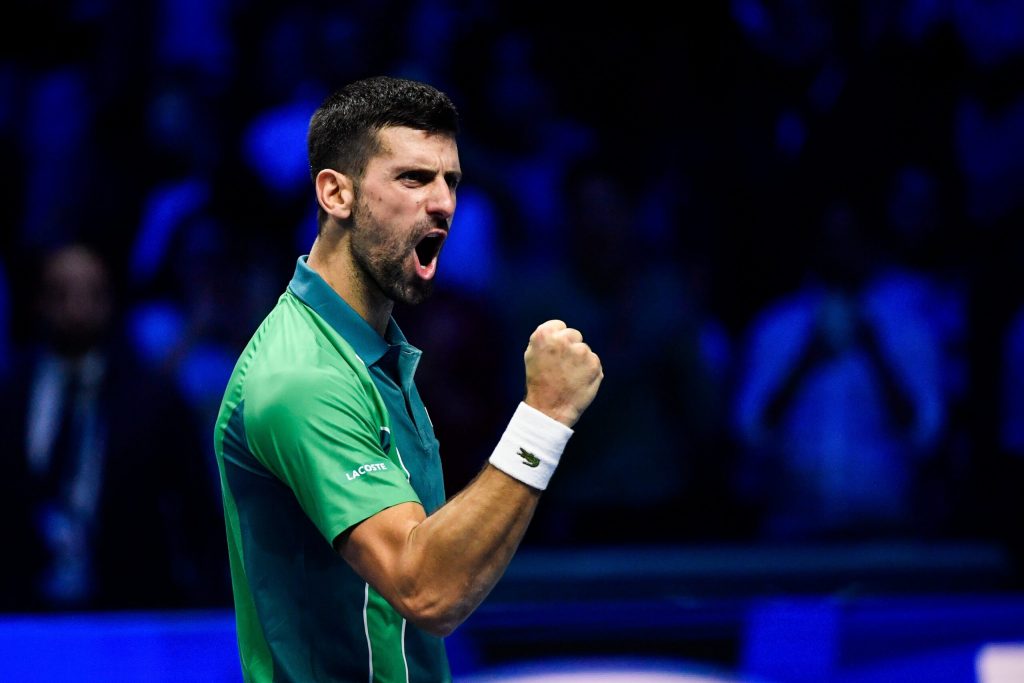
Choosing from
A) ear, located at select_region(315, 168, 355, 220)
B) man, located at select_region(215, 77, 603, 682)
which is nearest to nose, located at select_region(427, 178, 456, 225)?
man, located at select_region(215, 77, 603, 682)

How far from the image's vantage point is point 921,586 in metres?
4.36

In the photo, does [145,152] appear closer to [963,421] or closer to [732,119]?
[732,119]

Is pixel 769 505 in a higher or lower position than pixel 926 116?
lower

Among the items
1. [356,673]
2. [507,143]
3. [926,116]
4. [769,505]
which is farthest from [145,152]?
[356,673]

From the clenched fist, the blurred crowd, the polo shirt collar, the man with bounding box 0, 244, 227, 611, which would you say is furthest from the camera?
the blurred crowd

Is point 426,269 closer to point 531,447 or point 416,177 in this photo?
point 416,177

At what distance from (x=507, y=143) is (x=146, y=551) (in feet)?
6.42

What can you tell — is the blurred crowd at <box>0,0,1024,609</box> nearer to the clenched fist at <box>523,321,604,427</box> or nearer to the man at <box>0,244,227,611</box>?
the man at <box>0,244,227,611</box>

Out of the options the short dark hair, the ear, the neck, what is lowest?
the neck

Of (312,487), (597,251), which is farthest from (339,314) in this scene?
(597,251)

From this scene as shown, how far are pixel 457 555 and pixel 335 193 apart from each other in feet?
1.80

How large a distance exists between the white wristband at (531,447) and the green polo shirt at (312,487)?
129mm

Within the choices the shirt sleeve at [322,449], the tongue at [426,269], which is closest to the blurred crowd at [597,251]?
the tongue at [426,269]

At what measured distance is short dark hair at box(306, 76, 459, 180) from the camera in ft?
5.07
